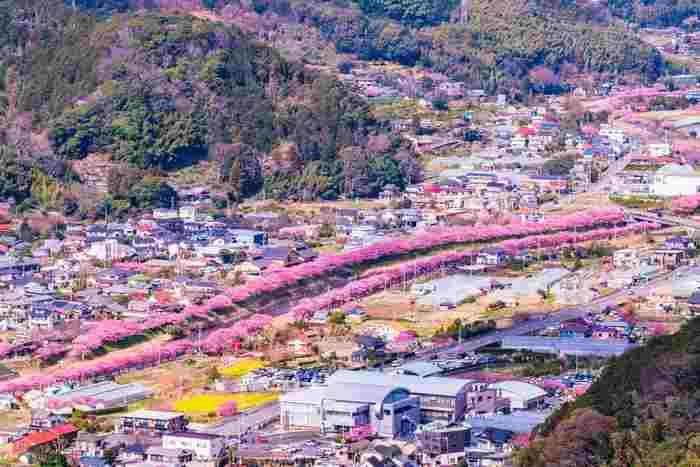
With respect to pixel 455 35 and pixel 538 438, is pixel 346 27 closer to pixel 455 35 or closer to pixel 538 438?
pixel 455 35

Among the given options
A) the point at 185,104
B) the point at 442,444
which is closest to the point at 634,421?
the point at 442,444

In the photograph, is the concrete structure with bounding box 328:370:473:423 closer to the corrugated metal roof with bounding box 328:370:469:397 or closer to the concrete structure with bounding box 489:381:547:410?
the corrugated metal roof with bounding box 328:370:469:397

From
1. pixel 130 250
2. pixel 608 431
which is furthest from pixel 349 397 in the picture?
pixel 130 250

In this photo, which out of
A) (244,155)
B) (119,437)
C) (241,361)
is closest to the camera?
(119,437)

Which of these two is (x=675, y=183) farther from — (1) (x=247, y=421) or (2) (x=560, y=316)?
(1) (x=247, y=421)

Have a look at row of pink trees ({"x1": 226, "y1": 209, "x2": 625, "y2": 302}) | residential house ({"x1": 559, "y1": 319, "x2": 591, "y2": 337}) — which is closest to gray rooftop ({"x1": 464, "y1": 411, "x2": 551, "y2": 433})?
residential house ({"x1": 559, "y1": 319, "x2": 591, "y2": 337})
